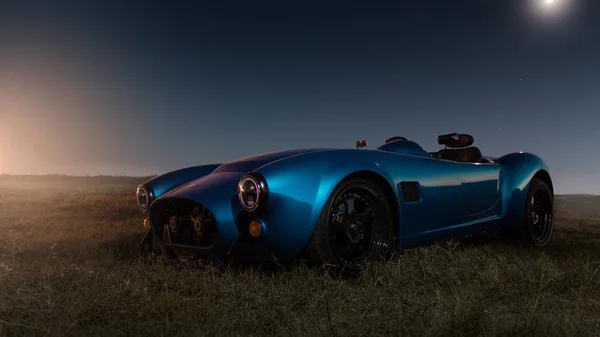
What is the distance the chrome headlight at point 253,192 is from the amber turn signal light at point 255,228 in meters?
0.08

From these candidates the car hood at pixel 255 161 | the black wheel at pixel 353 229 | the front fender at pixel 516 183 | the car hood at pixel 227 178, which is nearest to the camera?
the black wheel at pixel 353 229

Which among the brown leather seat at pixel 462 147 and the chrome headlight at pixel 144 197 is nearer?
the chrome headlight at pixel 144 197

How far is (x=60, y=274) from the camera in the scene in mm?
3086

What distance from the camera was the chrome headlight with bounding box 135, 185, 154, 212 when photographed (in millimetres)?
4141

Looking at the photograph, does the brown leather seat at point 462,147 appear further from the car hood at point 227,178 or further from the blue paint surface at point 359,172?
the car hood at point 227,178

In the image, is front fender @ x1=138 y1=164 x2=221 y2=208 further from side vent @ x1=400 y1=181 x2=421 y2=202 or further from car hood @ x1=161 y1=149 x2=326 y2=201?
side vent @ x1=400 y1=181 x2=421 y2=202

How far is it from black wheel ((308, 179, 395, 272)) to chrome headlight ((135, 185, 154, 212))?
1713 millimetres

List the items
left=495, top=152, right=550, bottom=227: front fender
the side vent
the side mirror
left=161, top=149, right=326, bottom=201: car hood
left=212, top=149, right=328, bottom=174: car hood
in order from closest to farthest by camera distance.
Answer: left=161, top=149, right=326, bottom=201: car hood, left=212, top=149, right=328, bottom=174: car hood, the side vent, the side mirror, left=495, top=152, right=550, bottom=227: front fender

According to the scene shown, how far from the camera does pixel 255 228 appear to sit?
3018 mm

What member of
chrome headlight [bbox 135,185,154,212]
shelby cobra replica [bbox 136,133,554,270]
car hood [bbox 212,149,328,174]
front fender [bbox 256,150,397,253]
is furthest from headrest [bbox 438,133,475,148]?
chrome headlight [bbox 135,185,154,212]

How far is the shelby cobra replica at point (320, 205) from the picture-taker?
3053 millimetres

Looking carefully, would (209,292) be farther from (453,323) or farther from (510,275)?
(510,275)

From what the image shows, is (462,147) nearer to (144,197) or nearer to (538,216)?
(538,216)

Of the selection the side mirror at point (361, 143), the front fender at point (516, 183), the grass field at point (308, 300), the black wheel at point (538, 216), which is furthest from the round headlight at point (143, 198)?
the black wheel at point (538, 216)
